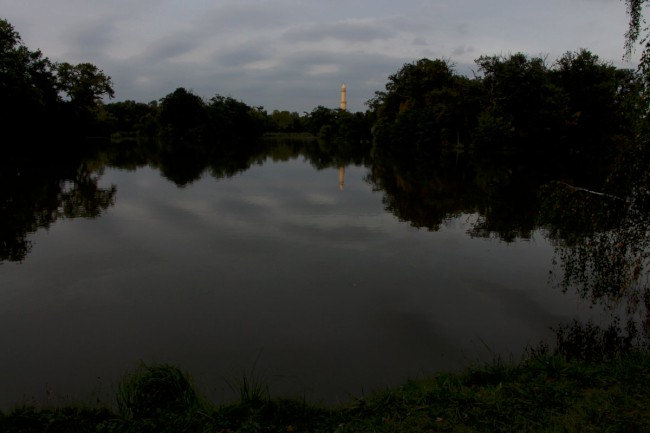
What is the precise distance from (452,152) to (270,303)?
59.3 m

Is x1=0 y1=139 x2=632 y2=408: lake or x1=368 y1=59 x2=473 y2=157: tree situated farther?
x1=368 y1=59 x2=473 y2=157: tree

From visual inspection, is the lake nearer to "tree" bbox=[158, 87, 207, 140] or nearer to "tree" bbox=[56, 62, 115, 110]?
"tree" bbox=[56, 62, 115, 110]

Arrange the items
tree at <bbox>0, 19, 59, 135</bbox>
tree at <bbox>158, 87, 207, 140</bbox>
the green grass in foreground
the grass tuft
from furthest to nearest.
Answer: tree at <bbox>158, 87, 207, 140</bbox> → tree at <bbox>0, 19, 59, 135</bbox> → the grass tuft → the green grass in foreground

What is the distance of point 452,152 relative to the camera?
65000 millimetres

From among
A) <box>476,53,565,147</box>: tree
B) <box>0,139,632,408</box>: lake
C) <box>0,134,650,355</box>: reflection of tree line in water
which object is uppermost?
<box>476,53,565,147</box>: tree

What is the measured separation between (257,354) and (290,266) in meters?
4.90

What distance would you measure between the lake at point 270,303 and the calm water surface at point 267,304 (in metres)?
0.04

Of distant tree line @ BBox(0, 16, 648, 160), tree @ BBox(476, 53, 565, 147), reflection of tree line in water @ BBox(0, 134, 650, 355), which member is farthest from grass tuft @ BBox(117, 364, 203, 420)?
tree @ BBox(476, 53, 565, 147)

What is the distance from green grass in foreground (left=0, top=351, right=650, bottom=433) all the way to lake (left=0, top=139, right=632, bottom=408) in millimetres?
841

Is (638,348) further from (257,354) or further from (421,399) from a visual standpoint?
(257,354)

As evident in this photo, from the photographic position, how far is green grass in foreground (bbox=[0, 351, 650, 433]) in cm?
496

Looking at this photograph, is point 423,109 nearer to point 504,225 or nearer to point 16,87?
point 16,87

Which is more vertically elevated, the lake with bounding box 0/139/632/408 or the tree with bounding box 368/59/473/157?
the tree with bounding box 368/59/473/157

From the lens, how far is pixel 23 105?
2269 inches
